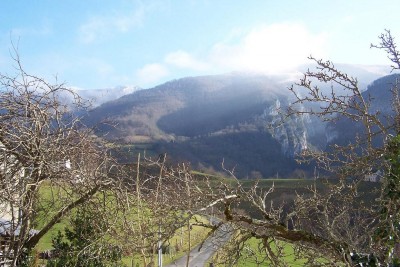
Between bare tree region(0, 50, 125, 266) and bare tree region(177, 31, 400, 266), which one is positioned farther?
bare tree region(0, 50, 125, 266)

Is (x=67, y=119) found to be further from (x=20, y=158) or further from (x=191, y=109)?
(x=191, y=109)

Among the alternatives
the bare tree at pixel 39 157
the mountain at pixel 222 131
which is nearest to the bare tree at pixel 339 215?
the bare tree at pixel 39 157

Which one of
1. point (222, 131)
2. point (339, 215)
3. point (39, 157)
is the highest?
point (39, 157)

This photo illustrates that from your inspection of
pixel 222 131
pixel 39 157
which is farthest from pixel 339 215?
pixel 222 131

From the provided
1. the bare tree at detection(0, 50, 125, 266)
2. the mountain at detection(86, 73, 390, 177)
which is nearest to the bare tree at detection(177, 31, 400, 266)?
the bare tree at detection(0, 50, 125, 266)

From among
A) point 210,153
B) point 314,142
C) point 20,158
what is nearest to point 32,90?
point 20,158

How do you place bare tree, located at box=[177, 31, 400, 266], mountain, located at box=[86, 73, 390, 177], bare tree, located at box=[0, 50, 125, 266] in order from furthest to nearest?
mountain, located at box=[86, 73, 390, 177], bare tree, located at box=[0, 50, 125, 266], bare tree, located at box=[177, 31, 400, 266]

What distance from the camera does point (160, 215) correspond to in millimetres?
4430

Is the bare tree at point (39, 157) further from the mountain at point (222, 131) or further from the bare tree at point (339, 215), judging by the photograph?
the mountain at point (222, 131)

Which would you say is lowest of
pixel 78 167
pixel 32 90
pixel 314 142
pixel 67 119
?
pixel 314 142

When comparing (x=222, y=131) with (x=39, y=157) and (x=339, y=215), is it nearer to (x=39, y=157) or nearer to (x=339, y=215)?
(x=39, y=157)

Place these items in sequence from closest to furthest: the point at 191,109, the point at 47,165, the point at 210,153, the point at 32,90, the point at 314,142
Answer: the point at 47,165 → the point at 32,90 → the point at 210,153 → the point at 314,142 → the point at 191,109

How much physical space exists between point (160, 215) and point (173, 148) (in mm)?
108561

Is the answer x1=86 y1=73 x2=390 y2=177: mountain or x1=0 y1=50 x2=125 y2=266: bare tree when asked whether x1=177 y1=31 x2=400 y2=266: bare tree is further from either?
x1=86 y1=73 x2=390 y2=177: mountain
